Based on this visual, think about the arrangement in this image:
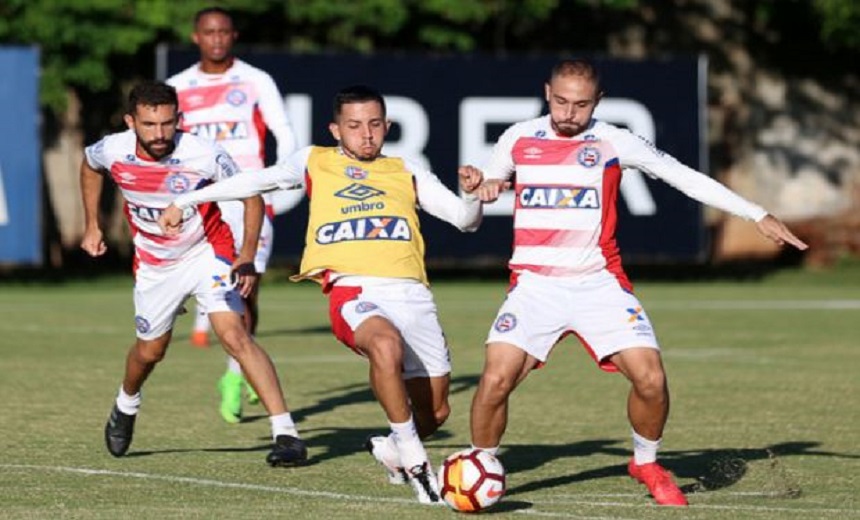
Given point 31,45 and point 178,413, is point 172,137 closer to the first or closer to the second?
point 178,413

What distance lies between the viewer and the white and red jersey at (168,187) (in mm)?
10461

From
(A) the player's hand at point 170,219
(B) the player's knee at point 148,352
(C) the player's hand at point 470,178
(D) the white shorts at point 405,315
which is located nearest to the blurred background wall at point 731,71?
(B) the player's knee at point 148,352

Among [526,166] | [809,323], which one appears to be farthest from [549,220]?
[809,323]

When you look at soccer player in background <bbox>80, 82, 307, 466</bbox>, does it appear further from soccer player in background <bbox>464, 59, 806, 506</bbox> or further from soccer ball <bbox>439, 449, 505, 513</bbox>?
Result: soccer ball <bbox>439, 449, 505, 513</bbox>

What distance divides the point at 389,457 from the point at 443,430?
8.43 ft

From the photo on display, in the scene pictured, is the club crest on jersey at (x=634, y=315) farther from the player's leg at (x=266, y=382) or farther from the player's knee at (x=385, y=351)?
the player's leg at (x=266, y=382)

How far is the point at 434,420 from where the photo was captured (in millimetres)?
9562

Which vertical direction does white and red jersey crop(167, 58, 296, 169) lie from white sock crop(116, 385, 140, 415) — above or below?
above

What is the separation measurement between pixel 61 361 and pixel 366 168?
7163 mm

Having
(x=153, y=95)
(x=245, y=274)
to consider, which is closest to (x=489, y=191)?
(x=245, y=274)

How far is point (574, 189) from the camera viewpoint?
9.16 m

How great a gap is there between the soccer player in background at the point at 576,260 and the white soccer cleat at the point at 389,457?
46 cm

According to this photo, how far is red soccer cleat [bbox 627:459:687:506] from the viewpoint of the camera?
8.85 m

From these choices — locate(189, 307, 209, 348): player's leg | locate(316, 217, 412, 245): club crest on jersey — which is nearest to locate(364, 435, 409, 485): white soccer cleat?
locate(316, 217, 412, 245): club crest on jersey
